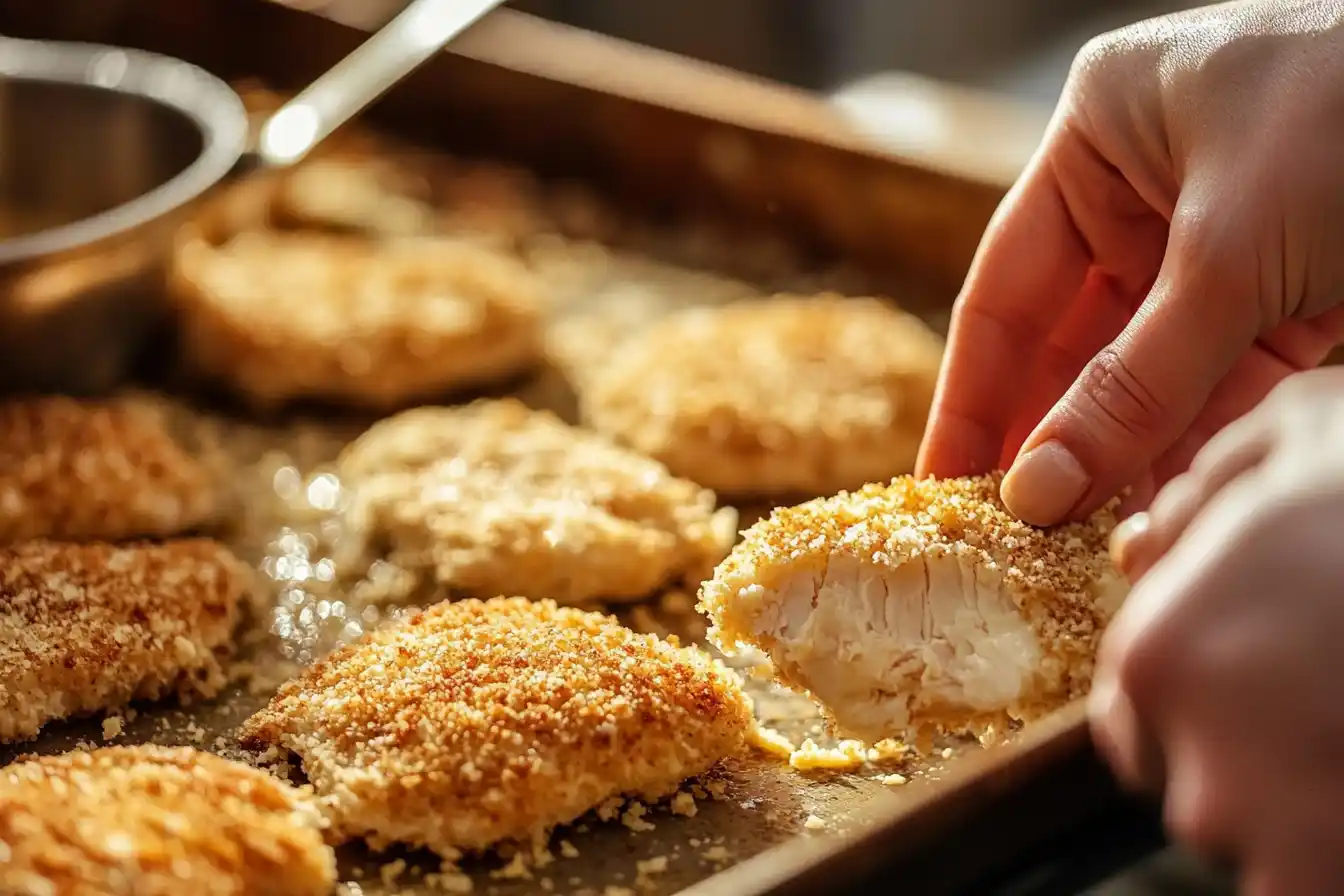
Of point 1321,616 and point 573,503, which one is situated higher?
point 573,503

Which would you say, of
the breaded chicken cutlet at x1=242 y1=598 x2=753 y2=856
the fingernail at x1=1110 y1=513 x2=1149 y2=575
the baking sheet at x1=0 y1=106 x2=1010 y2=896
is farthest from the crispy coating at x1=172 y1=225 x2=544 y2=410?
the fingernail at x1=1110 y1=513 x2=1149 y2=575

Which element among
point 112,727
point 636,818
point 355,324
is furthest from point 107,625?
point 355,324

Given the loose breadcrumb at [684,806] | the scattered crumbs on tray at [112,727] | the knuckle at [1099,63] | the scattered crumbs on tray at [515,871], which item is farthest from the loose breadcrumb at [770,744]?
the knuckle at [1099,63]

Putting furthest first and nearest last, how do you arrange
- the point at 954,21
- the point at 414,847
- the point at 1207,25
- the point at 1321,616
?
1. the point at 954,21
2. the point at 1207,25
3. the point at 414,847
4. the point at 1321,616

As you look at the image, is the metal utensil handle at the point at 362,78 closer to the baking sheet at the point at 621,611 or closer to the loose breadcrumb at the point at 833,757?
the baking sheet at the point at 621,611

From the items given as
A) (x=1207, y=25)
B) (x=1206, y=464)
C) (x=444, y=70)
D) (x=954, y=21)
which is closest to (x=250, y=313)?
(x=444, y=70)

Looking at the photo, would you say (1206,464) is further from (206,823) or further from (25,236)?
(25,236)

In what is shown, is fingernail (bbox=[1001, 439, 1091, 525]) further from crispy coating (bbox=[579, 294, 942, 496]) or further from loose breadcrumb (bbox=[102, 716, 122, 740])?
loose breadcrumb (bbox=[102, 716, 122, 740])
